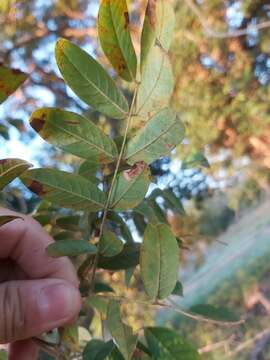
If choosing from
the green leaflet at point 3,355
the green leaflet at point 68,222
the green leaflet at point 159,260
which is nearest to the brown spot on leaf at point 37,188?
the green leaflet at point 159,260

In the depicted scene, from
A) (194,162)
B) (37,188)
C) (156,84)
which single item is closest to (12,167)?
(37,188)

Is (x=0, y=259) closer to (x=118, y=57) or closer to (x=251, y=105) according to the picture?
(x=118, y=57)

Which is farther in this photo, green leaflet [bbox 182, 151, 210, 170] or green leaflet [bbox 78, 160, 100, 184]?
green leaflet [bbox 182, 151, 210, 170]

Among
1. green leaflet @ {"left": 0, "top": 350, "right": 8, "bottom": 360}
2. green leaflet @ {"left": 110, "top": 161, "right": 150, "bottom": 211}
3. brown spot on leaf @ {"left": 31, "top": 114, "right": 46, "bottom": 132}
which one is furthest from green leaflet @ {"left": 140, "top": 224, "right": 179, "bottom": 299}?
green leaflet @ {"left": 0, "top": 350, "right": 8, "bottom": 360}

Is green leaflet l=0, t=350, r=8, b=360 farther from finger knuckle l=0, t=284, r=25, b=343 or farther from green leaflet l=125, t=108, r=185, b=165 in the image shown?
green leaflet l=125, t=108, r=185, b=165

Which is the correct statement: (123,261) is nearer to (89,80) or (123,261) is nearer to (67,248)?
(67,248)

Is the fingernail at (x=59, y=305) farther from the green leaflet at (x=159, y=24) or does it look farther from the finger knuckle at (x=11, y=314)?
the green leaflet at (x=159, y=24)

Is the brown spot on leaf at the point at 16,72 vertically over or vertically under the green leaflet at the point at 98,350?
over

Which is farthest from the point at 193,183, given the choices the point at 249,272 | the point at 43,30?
the point at 249,272
